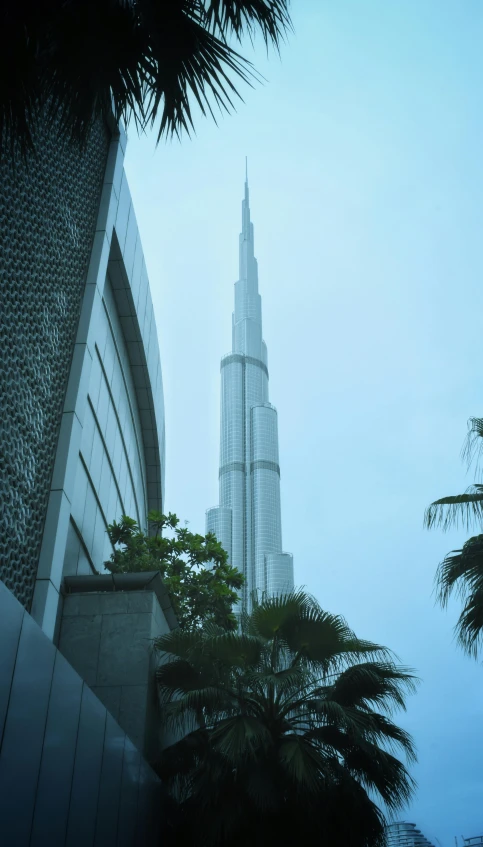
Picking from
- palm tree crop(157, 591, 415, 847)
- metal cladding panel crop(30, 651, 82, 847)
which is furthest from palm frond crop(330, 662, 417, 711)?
metal cladding panel crop(30, 651, 82, 847)

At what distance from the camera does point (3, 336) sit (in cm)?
1127

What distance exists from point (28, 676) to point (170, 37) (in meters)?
5.31

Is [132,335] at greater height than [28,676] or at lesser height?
greater

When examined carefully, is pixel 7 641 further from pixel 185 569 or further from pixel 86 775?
pixel 185 569

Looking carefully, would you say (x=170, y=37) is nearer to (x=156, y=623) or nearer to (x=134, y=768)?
(x=134, y=768)

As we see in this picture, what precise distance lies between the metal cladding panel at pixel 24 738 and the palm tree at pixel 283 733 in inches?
144

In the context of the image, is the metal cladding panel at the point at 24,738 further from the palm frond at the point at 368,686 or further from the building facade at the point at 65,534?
the palm frond at the point at 368,686

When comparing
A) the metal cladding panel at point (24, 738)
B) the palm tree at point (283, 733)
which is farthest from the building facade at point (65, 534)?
the palm tree at point (283, 733)

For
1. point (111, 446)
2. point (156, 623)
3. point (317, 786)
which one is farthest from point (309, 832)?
point (111, 446)

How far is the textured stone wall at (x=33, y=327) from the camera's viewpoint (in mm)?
11477

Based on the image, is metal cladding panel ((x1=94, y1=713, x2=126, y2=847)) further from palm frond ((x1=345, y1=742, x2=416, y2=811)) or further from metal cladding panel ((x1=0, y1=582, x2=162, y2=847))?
palm frond ((x1=345, y1=742, x2=416, y2=811))

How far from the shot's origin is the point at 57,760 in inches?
303

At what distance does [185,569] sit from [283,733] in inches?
359

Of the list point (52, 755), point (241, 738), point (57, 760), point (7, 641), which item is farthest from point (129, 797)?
point (7, 641)
